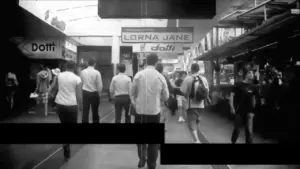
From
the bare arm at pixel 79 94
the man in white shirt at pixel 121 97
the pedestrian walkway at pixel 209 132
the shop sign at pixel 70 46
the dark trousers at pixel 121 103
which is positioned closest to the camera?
the shop sign at pixel 70 46

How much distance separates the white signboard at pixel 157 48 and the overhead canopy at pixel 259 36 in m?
0.53

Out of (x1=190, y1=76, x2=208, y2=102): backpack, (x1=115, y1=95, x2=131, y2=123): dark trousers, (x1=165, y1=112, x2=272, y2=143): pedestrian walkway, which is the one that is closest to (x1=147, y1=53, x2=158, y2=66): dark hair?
(x1=190, y1=76, x2=208, y2=102): backpack

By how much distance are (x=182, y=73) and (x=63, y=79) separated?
3.86 ft

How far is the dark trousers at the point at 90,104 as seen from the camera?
221 cm

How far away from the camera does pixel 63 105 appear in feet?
7.72

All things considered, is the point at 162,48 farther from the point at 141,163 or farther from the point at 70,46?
the point at 141,163

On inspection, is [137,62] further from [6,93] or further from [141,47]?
[6,93]

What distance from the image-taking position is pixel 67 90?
8.07ft

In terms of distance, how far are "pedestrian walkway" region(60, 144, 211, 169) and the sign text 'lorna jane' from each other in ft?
4.83

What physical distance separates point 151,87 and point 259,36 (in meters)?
1.59

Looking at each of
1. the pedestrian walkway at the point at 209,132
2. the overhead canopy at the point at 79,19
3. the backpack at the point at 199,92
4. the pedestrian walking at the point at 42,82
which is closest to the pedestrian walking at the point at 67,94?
the pedestrian walking at the point at 42,82

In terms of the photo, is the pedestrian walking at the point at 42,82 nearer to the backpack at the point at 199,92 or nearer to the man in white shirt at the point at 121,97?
the man in white shirt at the point at 121,97

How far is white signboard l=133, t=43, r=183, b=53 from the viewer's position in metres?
1.84

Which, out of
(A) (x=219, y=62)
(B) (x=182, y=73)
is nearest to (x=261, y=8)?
(A) (x=219, y=62)
